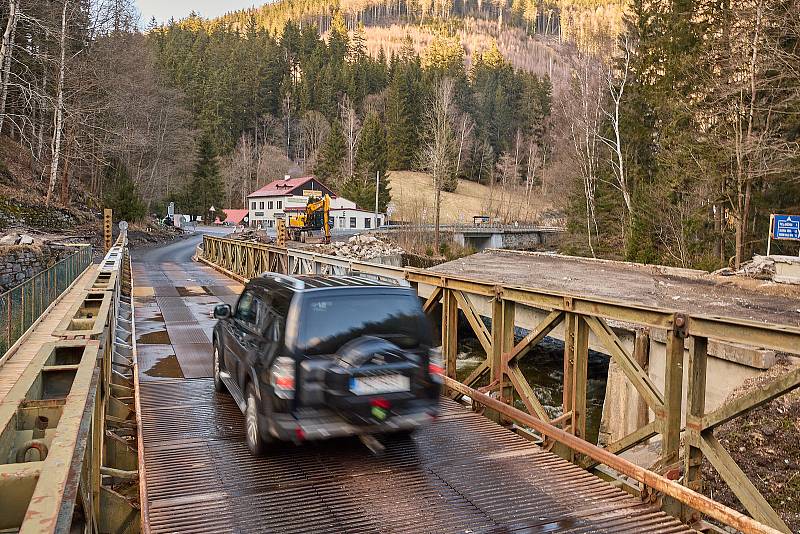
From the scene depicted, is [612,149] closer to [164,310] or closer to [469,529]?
[164,310]

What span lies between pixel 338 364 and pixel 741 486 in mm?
3277

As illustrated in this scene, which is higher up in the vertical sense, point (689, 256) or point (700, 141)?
point (700, 141)

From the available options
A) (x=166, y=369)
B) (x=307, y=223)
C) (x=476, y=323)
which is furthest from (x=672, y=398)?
(x=307, y=223)

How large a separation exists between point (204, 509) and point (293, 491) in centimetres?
74

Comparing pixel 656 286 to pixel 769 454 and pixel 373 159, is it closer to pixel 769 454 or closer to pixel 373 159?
pixel 769 454

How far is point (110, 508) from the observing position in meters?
4.57

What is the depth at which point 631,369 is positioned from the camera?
5543 mm

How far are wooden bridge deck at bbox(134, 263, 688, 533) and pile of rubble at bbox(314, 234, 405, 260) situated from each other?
106 feet

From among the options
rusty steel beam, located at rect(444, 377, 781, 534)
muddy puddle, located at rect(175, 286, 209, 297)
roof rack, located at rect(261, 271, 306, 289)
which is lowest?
muddy puddle, located at rect(175, 286, 209, 297)

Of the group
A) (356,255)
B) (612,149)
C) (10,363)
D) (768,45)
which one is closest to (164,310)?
(10,363)

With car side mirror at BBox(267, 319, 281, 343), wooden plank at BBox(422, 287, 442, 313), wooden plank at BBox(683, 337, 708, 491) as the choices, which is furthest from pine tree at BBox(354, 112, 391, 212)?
wooden plank at BBox(683, 337, 708, 491)

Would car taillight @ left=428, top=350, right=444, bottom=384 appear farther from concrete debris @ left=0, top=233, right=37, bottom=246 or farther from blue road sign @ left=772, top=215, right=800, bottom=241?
concrete debris @ left=0, top=233, right=37, bottom=246

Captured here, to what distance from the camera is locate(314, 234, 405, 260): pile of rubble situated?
41.4 m

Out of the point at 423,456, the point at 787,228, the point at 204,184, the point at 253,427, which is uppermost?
the point at 204,184
